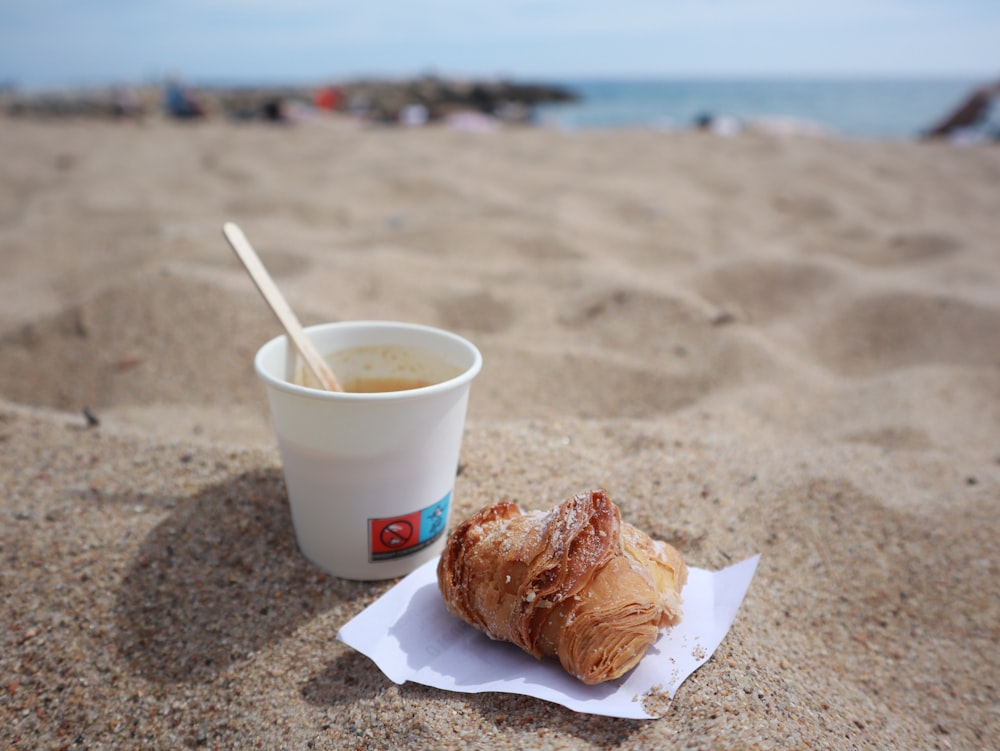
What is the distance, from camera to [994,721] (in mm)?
1245

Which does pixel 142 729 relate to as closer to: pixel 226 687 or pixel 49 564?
pixel 226 687

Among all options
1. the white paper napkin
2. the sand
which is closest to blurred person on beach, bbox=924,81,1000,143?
the sand

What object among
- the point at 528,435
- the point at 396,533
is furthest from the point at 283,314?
the point at 528,435

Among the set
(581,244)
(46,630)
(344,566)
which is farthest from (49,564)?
(581,244)

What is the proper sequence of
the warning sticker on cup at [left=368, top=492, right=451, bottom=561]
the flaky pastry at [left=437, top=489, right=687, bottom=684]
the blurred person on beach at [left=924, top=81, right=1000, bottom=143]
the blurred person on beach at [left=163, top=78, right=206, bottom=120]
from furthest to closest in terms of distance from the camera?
the blurred person on beach at [left=163, top=78, right=206, bottom=120] < the blurred person on beach at [left=924, top=81, right=1000, bottom=143] < the warning sticker on cup at [left=368, top=492, right=451, bottom=561] < the flaky pastry at [left=437, top=489, right=687, bottom=684]

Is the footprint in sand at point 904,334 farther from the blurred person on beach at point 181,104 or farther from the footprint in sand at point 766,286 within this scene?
the blurred person on beach at point 181,104

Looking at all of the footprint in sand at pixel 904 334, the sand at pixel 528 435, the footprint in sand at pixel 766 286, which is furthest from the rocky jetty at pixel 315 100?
the footprint in sand at pixel 904 334

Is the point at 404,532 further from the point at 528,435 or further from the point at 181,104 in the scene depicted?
the point at 181,104

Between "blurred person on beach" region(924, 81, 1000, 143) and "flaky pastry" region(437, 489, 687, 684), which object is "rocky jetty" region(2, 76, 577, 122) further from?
"flaky pastry" region(437, 489, 687, 684)

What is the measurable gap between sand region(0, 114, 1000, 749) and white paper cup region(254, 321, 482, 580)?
0.10 m

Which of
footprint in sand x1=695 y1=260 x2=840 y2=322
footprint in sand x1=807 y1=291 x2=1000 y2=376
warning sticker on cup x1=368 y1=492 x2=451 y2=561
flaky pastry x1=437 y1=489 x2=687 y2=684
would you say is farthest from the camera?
footprint in sand x1=695 y1=260 x2=840 y2=322

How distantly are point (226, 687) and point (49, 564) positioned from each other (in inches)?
21.0

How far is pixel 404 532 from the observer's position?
1345 millimetres

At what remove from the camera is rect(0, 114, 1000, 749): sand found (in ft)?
3.83
